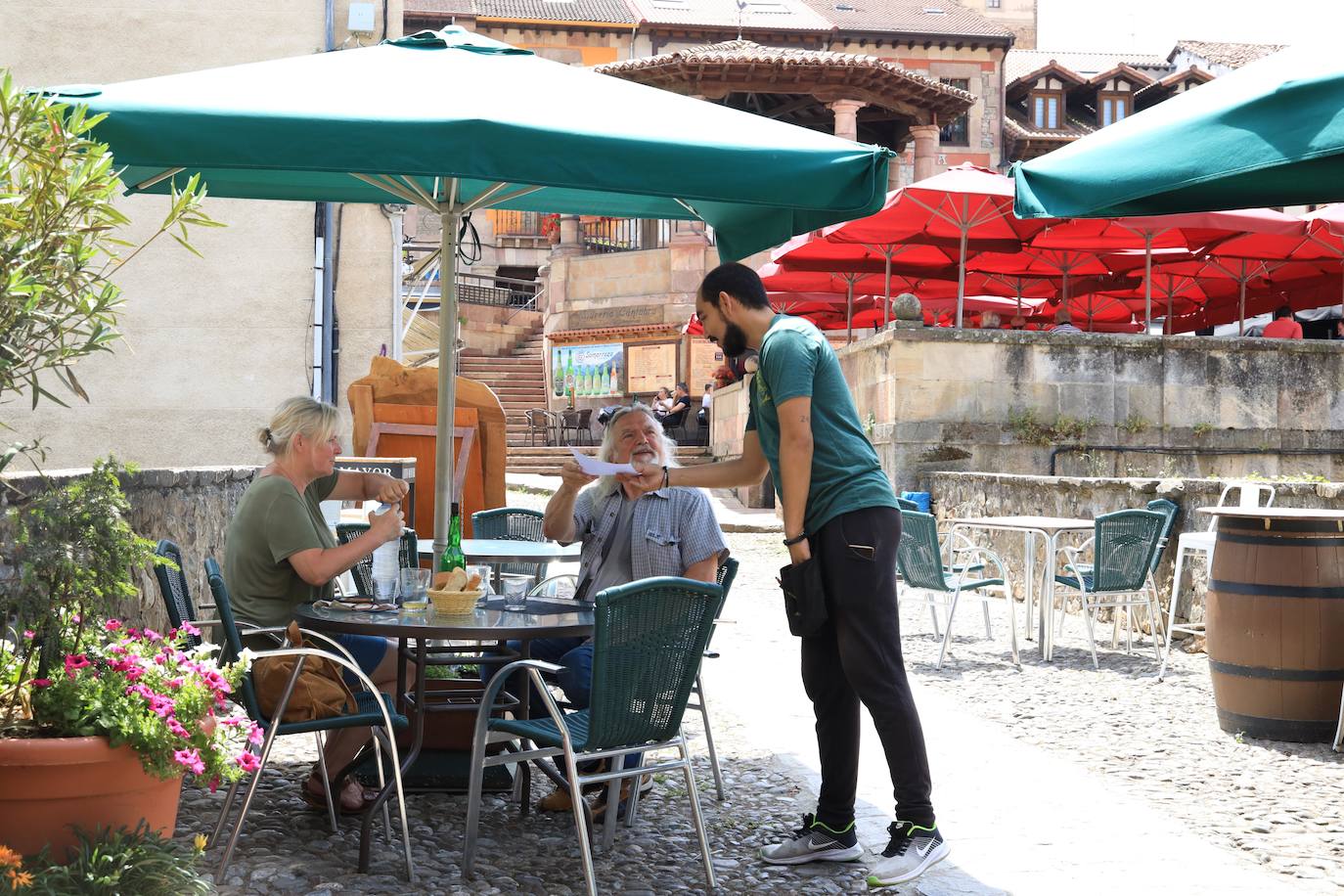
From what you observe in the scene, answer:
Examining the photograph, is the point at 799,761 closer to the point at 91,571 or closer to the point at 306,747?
the point at 306,747

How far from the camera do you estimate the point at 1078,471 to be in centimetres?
1412

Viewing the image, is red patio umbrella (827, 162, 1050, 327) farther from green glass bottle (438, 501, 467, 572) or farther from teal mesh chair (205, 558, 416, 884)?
teal mesh chair (205, 558, 416, 884)

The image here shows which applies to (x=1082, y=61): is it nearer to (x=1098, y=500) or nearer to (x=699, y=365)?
(x=699, y=365)

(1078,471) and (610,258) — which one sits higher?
(610,258)

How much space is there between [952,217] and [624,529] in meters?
11.3

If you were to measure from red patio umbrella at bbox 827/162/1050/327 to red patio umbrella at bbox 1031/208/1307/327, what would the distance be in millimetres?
338

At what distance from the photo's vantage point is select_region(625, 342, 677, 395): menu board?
1245 inches

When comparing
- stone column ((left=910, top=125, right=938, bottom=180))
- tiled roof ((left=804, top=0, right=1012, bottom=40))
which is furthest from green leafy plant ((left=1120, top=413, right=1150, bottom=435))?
tiled roof ((left=804, top=0, right=1012, bottom=40))

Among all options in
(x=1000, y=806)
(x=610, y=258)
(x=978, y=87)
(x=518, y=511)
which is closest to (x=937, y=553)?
(x=518, y=511)

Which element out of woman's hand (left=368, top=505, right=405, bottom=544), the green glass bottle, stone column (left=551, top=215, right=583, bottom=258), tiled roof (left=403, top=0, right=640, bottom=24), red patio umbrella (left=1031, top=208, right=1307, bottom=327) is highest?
tiled roof (left=403, top=0, right=640, bottom=24)

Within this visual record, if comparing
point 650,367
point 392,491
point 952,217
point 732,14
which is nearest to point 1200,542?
point 392,491

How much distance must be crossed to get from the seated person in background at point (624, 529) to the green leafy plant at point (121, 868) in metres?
1.83

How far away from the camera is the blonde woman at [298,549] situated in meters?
4.31

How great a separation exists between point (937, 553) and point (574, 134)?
15.6 feet
